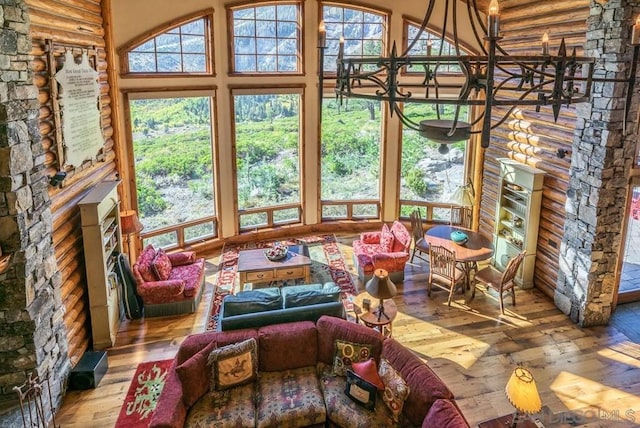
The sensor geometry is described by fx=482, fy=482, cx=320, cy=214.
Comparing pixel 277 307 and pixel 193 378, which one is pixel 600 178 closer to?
pixel 277 307

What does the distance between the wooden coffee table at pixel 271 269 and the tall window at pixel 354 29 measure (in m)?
3.87

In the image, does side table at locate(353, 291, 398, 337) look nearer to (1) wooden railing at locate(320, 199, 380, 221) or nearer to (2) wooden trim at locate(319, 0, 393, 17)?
(1) wooden railing at locate(320, 199, 380, 221)

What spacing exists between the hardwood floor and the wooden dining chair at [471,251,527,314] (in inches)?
7.5

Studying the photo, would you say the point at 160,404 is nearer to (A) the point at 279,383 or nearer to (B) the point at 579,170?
(A) the point at 279,383

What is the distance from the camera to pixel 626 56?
5.53 meters

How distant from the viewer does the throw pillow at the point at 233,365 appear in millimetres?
4391

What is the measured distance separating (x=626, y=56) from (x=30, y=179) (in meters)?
6.40

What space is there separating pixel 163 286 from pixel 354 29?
566 centimetres

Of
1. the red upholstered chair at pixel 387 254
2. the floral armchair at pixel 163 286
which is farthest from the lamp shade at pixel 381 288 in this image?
the floral armchair at pixel 163 286

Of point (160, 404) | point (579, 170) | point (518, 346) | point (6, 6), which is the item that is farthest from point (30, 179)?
point (579, 170)

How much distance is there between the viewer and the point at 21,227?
13.5 feet

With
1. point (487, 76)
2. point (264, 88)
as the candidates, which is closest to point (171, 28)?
point (264, 88)

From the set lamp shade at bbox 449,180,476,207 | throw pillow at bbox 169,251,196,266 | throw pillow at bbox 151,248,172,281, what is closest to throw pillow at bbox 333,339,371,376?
throw pillow at bbox 151,248,172,281

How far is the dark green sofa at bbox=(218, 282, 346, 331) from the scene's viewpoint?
4.94m
